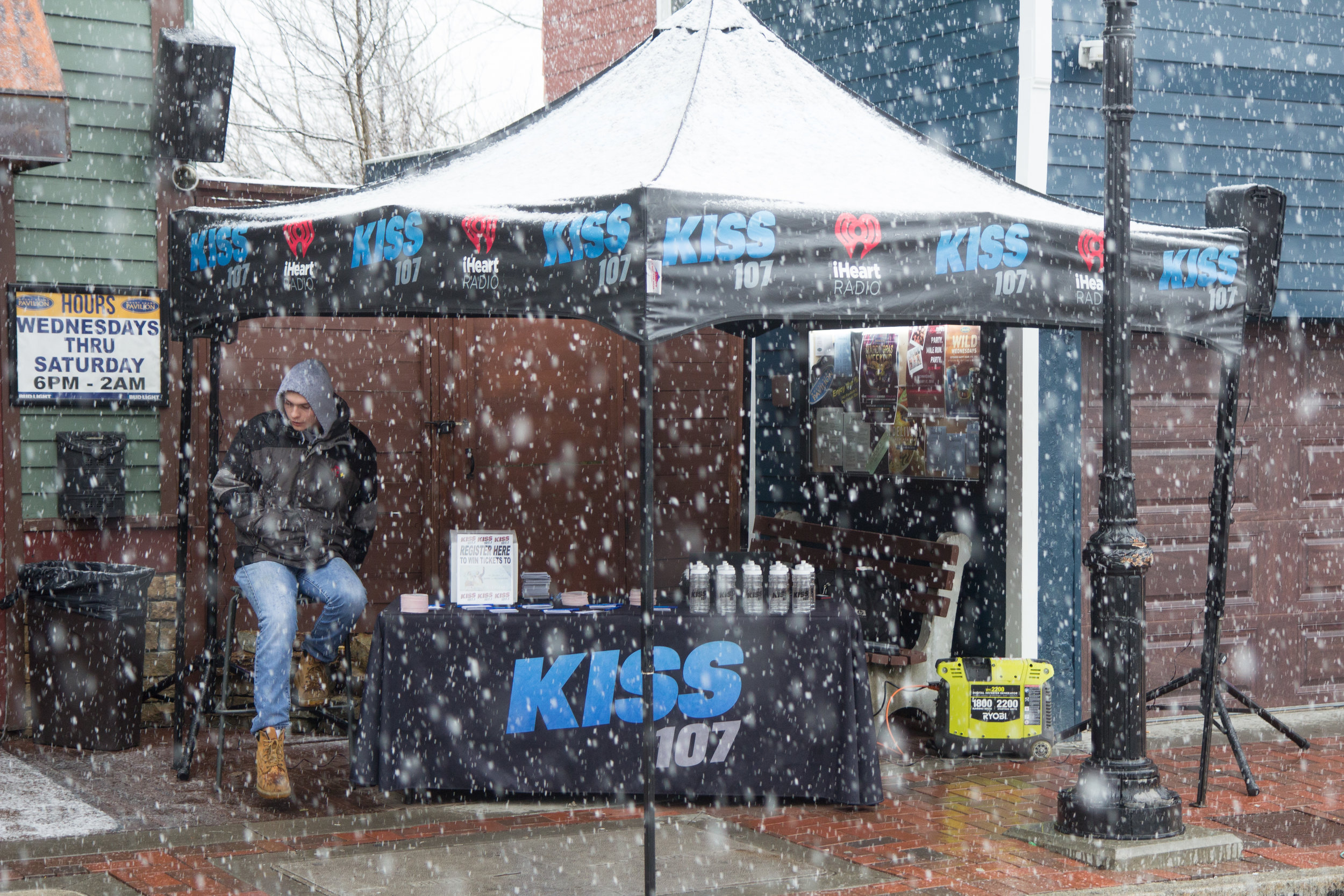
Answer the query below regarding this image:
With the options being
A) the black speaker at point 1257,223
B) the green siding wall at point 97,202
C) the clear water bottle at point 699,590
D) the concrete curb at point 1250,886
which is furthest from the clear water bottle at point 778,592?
the green siding wall at point 97,202

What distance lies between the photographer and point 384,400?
971cm

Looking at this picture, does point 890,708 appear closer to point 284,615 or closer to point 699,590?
point 699,590

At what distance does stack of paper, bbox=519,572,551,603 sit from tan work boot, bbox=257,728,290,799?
1.21 m

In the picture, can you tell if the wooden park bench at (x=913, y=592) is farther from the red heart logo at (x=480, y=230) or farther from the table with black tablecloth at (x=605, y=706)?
the red heart logo at (x=480, y=230)

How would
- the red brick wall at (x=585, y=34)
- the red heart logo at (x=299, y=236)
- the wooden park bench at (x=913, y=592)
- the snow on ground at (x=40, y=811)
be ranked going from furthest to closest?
1. the red brick wall at (x=585, y=34)
2. the wooden park bench at (x=913, y=592)
3. the red heart logo at (x=299, y=236)
4. the snow on ground at (x=40, y=811)

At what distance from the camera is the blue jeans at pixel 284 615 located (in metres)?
6.86

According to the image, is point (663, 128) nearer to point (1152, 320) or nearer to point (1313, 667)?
point (1152, 320)

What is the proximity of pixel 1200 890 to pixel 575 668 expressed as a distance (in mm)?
2578

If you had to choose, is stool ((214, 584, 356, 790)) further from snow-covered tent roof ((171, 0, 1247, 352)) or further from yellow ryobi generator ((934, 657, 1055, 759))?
yellow ryobi generator ((934, 657, 1055, 759))

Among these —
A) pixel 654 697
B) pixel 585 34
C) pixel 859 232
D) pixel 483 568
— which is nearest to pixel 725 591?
pixel 654 697

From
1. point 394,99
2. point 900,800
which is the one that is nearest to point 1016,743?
point 900,800

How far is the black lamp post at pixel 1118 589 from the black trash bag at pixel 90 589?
4624 mm

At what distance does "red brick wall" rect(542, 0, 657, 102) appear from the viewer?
16078 millimetres

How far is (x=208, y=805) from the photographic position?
267 inches
